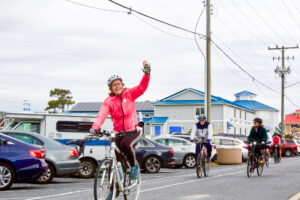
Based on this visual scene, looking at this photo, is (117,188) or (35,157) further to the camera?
(35,157)

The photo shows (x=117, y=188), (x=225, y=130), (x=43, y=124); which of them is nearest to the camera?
(x=117, y=188)

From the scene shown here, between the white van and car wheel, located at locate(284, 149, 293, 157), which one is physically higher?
the white van

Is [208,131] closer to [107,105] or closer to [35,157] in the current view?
[35,157]

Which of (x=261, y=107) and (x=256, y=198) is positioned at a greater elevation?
(x=261, y=107)

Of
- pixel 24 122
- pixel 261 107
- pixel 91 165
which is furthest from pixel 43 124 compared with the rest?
pixel 261 107

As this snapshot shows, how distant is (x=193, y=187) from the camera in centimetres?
1170

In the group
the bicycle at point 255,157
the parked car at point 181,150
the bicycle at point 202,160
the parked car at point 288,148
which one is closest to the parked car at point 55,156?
the bicycle at point 202,160

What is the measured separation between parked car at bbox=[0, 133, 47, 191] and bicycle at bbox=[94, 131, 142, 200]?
4.89 meters

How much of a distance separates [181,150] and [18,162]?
12.9 metres

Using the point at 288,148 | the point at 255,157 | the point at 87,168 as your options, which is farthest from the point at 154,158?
the point at 288,148

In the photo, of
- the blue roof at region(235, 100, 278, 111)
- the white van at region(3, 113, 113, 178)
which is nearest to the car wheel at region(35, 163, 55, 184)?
the white van at region(3, 113, 113, 178)

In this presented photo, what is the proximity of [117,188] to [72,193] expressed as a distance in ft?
11.7

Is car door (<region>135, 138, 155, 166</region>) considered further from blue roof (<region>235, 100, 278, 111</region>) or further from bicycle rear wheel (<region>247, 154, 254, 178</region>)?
blue roof (<region>235, 100, 278, 111</region>)

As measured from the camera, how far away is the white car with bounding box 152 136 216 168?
23.7 meters
